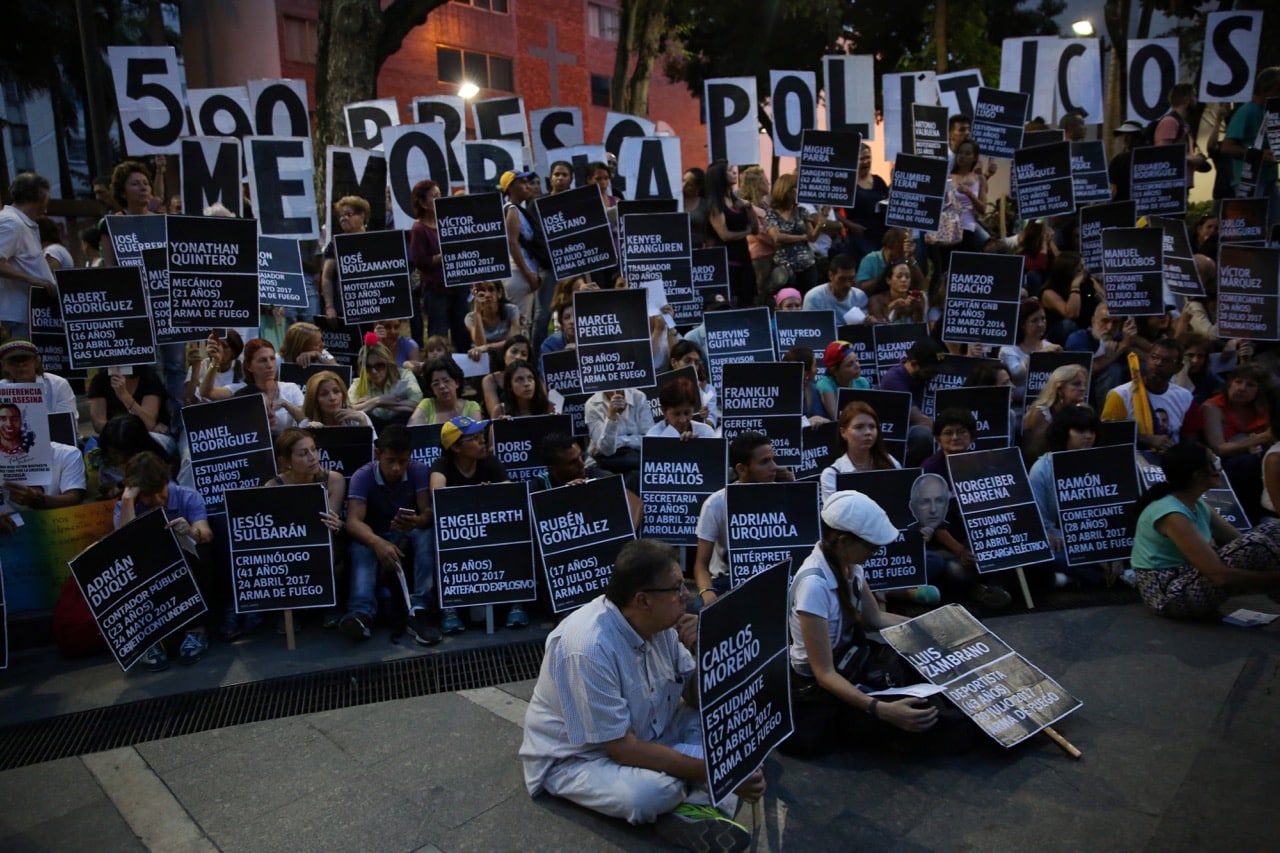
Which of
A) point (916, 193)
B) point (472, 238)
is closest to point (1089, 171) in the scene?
point (916, 193)

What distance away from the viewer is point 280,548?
6.42 m

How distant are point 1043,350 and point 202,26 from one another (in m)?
20.6

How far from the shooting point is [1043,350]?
31.0 ft

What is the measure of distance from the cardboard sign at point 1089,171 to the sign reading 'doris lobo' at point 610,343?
6.32m

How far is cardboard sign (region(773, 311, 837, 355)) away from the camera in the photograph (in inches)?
381

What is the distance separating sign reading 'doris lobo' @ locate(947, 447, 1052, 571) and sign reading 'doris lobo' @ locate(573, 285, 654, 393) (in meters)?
2.42

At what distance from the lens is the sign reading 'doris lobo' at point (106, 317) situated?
745cm

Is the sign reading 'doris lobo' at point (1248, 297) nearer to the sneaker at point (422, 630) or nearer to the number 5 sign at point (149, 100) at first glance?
the sneaker at point (422, 630)

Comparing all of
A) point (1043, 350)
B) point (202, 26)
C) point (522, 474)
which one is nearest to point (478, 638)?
point (522, 474)

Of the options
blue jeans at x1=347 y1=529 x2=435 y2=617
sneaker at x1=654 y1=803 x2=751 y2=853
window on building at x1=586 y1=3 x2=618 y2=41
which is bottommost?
sneaker at x1=654 y1=803 x2=751 y2=853

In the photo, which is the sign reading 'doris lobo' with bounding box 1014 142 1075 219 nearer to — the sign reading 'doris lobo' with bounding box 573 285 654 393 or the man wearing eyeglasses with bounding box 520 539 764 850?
the sign reading 'doris lobo' with bounding box 573 285 654 393

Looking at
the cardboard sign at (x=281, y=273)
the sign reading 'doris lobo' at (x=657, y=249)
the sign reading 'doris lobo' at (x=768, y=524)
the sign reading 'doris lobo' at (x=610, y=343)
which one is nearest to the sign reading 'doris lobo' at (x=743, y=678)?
the sign reading 'doris lobo' at (x=768, y=524)

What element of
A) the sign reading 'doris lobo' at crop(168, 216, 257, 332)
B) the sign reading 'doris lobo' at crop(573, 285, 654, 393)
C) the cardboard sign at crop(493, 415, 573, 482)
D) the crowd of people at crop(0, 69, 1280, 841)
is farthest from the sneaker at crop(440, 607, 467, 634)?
the sign reading 'doris lobo' at crop(168, 216, 257, 332)

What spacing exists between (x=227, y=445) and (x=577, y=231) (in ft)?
12.5
